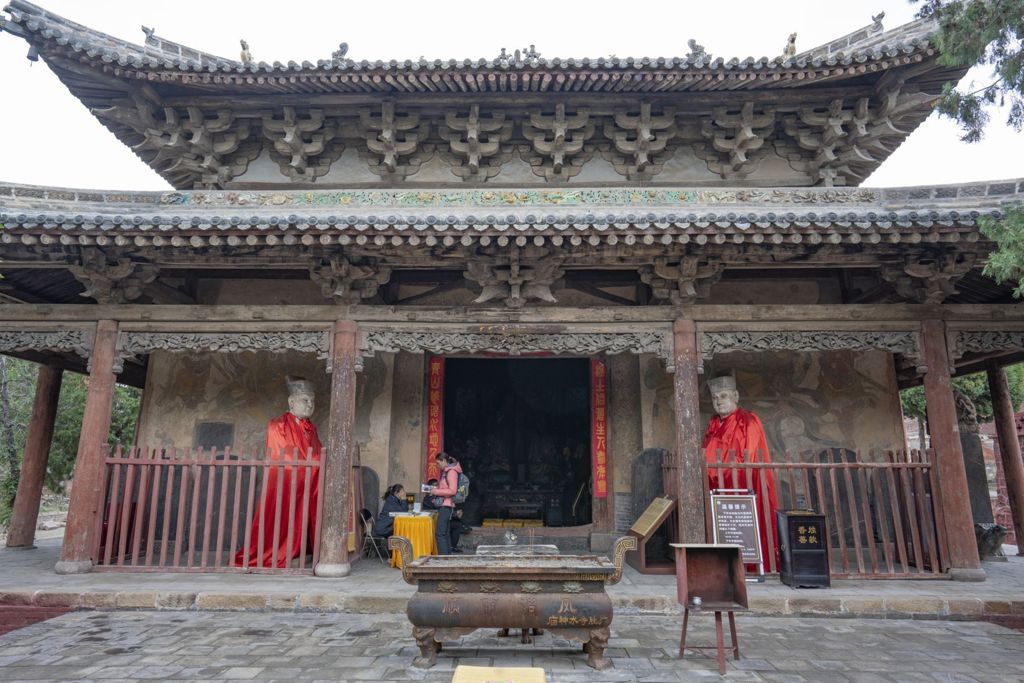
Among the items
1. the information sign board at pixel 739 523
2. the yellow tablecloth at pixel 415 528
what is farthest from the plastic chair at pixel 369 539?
the information sign board at pixel 739 523

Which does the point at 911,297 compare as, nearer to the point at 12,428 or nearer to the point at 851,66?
the point at 851,66

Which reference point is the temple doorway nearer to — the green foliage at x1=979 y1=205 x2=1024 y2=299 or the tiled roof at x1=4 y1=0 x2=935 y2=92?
the tiled roof at x1=4 y1=0 x2=935 y2=92

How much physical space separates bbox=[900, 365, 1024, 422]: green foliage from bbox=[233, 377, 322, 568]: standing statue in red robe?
12.6 m

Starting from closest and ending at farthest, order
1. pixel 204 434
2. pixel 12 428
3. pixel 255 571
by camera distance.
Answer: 1. pixel 255 571
2. pixel 204 434
3. pixel 12 428

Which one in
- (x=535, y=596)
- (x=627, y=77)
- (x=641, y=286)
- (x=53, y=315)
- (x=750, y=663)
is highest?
(x=627, y=77)

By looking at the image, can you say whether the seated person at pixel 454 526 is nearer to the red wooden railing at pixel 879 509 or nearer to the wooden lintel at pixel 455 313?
the wooden lintel at pixel 455 313

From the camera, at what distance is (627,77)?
27.2 feet

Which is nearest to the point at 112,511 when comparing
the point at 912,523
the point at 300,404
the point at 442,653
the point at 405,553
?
the point at 300,404

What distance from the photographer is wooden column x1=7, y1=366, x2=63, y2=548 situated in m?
8.98

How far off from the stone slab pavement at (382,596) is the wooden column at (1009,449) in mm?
3385

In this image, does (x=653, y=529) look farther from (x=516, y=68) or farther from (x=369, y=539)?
(x=516, y=68)

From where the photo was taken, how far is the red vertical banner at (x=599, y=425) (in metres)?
8.73

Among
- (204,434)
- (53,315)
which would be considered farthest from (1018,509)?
(53,315)

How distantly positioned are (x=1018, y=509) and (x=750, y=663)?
743 centimetres
